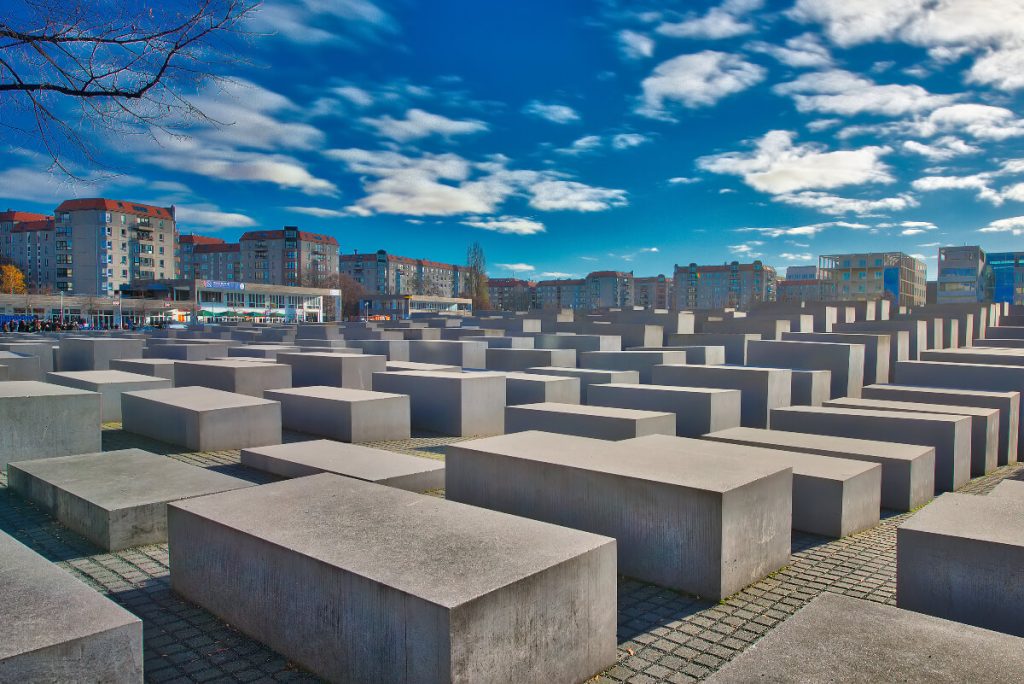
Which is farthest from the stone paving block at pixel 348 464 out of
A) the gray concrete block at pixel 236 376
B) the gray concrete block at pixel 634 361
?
the gray concrete block at pixel 634 361

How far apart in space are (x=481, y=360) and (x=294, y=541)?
13.5m

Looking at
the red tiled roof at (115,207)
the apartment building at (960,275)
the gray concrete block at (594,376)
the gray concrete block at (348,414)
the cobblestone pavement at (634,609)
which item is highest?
the red tiled roof at (115,207)

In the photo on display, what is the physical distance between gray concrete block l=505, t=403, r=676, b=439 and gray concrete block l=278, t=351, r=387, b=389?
428 cm

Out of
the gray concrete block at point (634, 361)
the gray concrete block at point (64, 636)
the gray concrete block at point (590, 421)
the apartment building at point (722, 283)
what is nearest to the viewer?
the gray concrete block at point (64, 636)

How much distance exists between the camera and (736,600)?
4.66 m

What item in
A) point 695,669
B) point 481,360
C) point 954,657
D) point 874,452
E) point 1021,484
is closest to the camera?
point 954,657

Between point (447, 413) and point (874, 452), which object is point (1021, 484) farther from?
point (447, 413)

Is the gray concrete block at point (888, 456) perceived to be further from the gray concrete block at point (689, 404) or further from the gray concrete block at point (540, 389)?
the gray concrete block at point (540, 389)

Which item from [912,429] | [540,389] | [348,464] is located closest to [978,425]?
[912,429]

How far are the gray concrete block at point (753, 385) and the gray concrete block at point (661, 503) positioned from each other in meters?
5.52

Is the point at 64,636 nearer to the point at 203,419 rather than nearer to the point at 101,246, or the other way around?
the point at 203,419

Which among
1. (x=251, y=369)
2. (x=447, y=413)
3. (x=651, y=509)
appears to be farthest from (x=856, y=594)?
(x=251, y=369)

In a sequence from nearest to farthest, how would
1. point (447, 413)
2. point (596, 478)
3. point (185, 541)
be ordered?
point (185, 541), point (596, 478), point (447, 413)

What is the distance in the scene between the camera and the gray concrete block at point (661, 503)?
4.70 meters
